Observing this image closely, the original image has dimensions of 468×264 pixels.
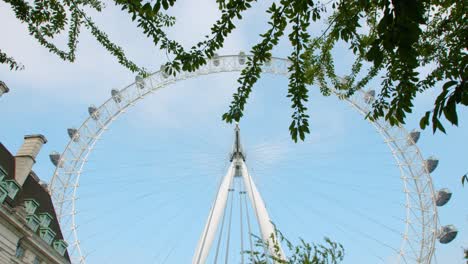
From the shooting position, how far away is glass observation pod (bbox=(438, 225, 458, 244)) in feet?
111

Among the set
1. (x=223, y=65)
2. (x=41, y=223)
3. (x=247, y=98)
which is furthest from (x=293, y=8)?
(x=223, y=65)

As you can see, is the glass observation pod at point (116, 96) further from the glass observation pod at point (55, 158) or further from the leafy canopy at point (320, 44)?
the leafy canopy at point (320, 44)

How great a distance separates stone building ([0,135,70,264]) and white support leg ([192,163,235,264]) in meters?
9.14

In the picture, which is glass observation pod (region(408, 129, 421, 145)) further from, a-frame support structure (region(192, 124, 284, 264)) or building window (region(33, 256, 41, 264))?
building window (region(33, 256, 41, 264))

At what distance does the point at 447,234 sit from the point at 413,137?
8.34 m

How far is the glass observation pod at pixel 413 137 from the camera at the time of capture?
123 feet

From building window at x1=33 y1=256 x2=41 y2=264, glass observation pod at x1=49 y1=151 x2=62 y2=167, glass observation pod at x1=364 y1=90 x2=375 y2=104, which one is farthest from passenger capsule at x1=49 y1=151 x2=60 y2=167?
glass observation pod at x1=364 y1=90 x2=375 y2=104

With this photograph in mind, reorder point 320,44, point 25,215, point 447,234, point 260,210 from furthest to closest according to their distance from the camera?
point 447,234 → point 260,210 → point 25,215 → point 320,44

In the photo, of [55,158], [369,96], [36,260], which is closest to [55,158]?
[55,158]

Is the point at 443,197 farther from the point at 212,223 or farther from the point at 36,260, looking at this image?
the point at 36,260

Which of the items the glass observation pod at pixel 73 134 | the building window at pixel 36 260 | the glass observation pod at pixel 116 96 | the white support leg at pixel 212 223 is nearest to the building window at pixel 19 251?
the building window at pixel 36 260

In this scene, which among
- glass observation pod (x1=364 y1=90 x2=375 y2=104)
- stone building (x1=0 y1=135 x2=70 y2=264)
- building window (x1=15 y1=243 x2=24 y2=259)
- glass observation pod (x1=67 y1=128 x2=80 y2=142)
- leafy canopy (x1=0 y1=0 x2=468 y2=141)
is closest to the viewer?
leafy canopy (x1=0 y1=0 x2=468 y2=141)

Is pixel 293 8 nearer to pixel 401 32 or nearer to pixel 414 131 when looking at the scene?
pixel 401 32

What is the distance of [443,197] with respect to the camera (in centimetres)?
3503
